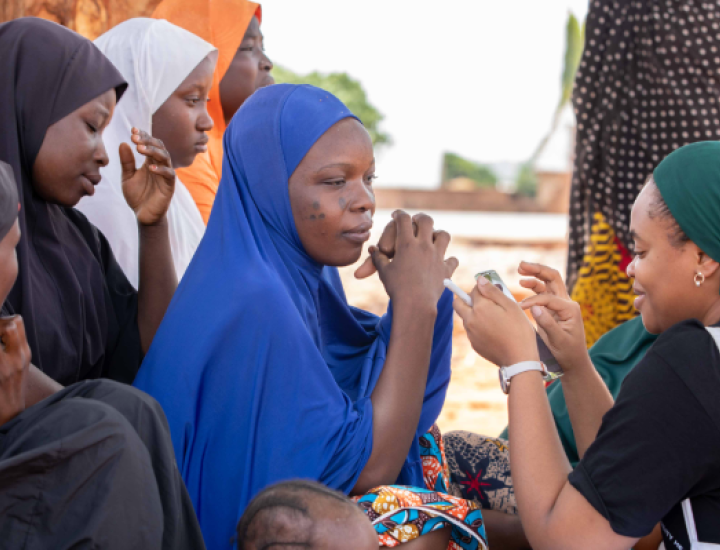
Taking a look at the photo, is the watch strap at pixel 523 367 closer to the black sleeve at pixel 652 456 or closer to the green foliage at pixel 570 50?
the black sleeve at pixel 652 456

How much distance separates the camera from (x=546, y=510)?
160 centimetres

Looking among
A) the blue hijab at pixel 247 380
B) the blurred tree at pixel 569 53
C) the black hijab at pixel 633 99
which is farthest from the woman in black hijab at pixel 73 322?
the blurred tree at pixel 569 53

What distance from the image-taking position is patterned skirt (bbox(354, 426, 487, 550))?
5.63ft

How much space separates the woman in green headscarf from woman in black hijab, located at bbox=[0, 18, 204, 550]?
0.80 metres

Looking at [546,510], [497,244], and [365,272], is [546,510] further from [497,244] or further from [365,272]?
[497,244]

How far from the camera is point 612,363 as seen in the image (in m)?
2.90

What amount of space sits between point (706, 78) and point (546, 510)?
Answer: 336 centimetres

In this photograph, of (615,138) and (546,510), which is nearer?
(546,510)

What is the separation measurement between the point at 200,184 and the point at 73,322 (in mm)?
1798

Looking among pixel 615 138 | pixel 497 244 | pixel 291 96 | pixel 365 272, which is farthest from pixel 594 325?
pixel 497 244

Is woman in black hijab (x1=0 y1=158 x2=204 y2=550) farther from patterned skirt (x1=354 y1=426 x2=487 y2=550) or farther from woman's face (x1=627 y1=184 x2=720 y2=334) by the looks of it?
woman's face (x1=627 y1=184 x2=720 y2=334)

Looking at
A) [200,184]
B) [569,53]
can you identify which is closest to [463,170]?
[569,53]

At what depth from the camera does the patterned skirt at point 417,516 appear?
5.63 feet

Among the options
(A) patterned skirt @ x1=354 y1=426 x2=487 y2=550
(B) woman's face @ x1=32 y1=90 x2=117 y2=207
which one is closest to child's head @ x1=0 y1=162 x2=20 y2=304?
(B) woman's face @ x1=32 y1=90 x2=117 y2=207
